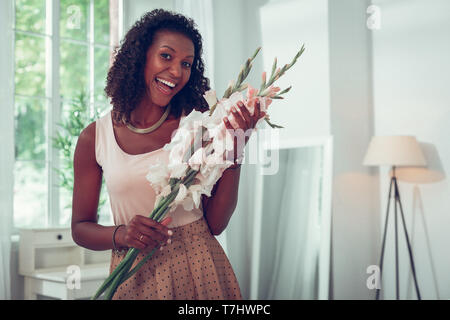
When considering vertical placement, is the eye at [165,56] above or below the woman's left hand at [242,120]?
above

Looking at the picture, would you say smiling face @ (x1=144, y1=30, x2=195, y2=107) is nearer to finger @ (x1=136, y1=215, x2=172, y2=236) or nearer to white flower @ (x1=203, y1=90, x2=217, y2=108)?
white flower @ (x1=203, y1=90, x2=217, y2=108)

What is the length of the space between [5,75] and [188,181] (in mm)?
2630

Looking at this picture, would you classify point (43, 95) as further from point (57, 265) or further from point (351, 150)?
point (351, 150)

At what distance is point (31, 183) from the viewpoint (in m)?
3.53

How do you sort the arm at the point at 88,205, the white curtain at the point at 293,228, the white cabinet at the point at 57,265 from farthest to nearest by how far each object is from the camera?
the white curtain at the point at 293,228 < the white cabinet at the point at 57,265 < the arm at the point at 88,205

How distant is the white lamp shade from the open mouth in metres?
2.59

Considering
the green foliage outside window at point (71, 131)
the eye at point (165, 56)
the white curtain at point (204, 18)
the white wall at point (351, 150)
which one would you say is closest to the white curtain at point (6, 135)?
the green foliage outside window at point (71, 131)

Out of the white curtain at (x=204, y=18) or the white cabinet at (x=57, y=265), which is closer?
the white cabinet at (x=57, y=265)

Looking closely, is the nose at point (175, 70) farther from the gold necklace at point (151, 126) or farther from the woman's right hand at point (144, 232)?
the woman's right hand at point (144, 232)

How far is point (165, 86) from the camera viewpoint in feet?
3.11

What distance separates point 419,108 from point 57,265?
248cm

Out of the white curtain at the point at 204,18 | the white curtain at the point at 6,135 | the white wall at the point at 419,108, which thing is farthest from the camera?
the white curtain at the point at 204,18

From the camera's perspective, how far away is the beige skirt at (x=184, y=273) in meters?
0.94

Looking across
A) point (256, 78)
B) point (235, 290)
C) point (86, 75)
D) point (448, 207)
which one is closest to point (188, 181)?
point (235, 290)
